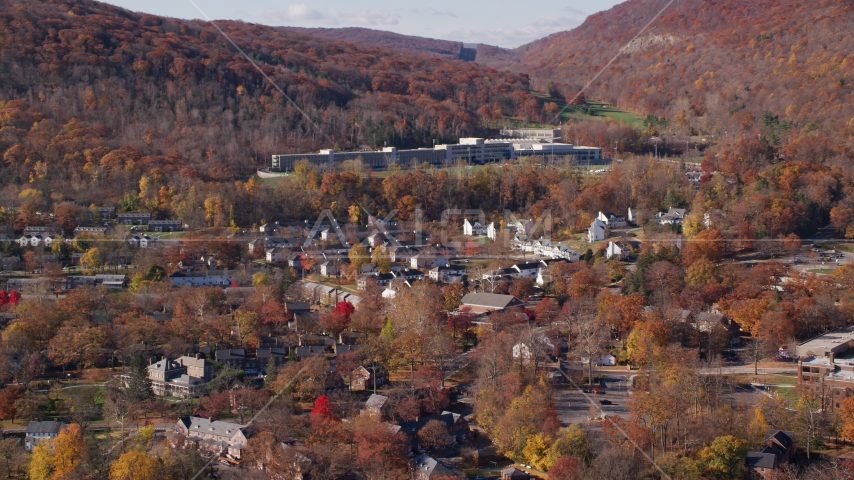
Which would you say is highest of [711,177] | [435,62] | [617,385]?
[435,62]

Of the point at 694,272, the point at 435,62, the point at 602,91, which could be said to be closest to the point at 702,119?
the point at 602,91

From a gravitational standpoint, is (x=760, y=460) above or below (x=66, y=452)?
above

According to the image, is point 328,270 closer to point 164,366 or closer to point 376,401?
point 164,366

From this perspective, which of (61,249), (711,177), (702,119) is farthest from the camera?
(702,119)

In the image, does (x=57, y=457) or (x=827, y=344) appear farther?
(x=827, y=344)

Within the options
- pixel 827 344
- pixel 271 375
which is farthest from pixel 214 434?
pixel 827 344

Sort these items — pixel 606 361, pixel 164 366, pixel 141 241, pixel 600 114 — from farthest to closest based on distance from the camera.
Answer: pixel 600 114 < pixel 141 241 < pixel 606 361 < pixel 164 366

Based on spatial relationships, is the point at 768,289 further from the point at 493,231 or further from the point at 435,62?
the point at 435,62
